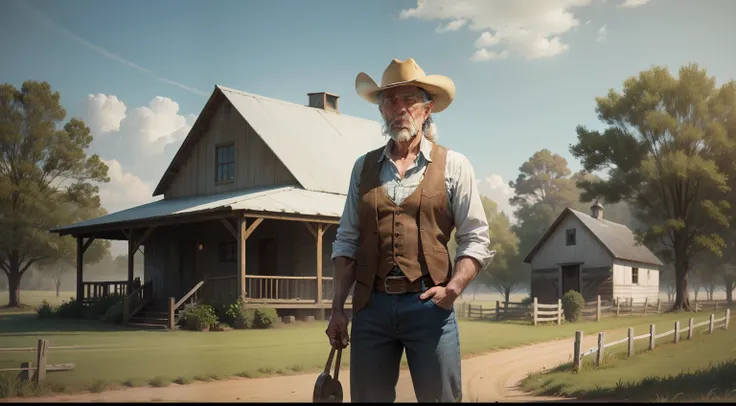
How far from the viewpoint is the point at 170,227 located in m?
19.2

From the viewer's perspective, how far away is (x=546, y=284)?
2216cm

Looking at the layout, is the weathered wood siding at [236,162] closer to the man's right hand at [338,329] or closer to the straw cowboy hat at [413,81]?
the straw cowboy hat at [413,81]

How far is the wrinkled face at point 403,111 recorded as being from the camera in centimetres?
356

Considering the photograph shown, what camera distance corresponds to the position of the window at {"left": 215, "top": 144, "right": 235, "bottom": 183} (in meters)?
18.2

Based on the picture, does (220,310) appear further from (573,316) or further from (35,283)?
(35,283)

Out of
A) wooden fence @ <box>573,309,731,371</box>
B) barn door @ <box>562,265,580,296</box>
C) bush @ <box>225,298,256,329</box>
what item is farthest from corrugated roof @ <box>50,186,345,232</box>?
barn door @ <box>562,265,580,296</box>

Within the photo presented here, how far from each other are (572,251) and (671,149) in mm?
12514

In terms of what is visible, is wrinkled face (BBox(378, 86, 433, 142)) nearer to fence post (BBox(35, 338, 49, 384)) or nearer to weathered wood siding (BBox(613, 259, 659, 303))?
fence post (BBox(35, 338, 49, 384))

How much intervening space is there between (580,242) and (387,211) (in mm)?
18255

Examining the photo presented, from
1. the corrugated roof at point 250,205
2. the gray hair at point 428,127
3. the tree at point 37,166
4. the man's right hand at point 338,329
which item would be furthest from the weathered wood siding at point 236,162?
the man's right hand at point 338,329

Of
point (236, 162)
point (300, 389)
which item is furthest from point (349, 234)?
point (236, 162)

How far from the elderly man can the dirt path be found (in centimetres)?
301

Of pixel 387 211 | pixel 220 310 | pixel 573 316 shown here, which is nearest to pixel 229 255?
pixel 220 310

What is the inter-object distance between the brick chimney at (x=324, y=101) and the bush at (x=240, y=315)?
23.7 ft
